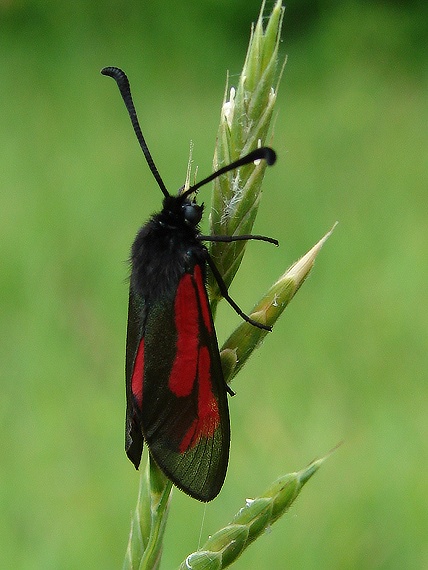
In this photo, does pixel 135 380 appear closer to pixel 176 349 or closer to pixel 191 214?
pixel 176 349

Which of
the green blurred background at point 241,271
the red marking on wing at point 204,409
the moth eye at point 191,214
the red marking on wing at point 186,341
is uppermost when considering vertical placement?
the green blurred background at point 241,271

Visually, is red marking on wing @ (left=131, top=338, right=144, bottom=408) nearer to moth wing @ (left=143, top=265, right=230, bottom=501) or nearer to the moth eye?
moth wing @ (left=143, top=265, right=230, bottom=501)

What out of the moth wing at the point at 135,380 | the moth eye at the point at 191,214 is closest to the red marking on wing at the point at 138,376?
the moth wing at the point at 135,380

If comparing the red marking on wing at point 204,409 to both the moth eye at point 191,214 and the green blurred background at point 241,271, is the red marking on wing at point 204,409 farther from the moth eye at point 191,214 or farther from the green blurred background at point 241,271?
the green blurred background at point 241,271

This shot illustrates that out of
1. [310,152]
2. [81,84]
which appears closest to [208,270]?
[310,152]

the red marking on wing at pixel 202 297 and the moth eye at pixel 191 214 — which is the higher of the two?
the moth eye at pixel 191 214

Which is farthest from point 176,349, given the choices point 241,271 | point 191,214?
point 241,271
